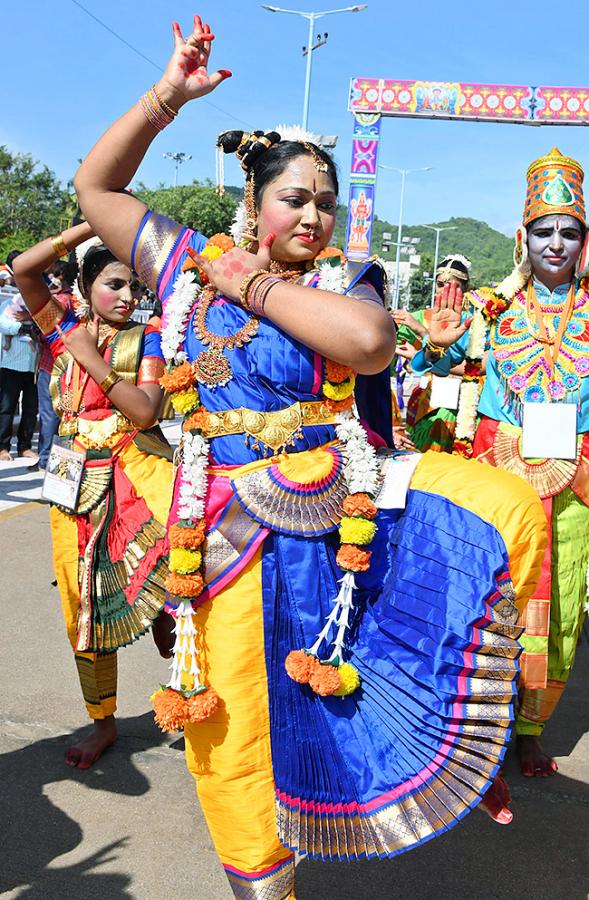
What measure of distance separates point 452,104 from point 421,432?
15.1 m

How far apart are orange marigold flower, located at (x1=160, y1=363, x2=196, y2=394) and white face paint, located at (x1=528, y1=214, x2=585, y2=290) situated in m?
2.04

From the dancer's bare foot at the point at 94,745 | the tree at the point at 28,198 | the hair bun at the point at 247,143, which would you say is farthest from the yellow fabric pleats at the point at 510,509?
the tree at the point at 28,198

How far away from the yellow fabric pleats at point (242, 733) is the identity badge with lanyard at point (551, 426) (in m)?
1.89

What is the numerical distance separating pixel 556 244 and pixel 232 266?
204 centimetres

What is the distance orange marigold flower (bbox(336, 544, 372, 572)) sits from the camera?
2.09m

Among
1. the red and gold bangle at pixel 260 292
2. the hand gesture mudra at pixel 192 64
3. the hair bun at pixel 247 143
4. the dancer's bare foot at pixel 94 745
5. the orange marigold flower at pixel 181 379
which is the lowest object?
the dancer's bare foot at pixel 94 745

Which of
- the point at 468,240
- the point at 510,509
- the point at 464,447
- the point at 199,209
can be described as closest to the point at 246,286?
the point at 510,509

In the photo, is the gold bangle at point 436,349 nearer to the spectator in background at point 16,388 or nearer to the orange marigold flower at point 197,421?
the orange marigold flower at point 197,421

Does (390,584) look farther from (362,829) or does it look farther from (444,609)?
(362,829)

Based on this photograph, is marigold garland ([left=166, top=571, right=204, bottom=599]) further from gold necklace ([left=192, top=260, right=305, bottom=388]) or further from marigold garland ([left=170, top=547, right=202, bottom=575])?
gold necklace ([left=192, top=260, right=305, bottom=388])

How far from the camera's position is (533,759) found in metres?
3.67

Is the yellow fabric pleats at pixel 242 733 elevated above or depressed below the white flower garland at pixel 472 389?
below

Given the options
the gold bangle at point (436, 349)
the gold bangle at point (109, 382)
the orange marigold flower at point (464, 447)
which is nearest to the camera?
the gold bangle at point (109, 382)

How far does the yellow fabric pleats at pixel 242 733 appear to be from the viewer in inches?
82.6
